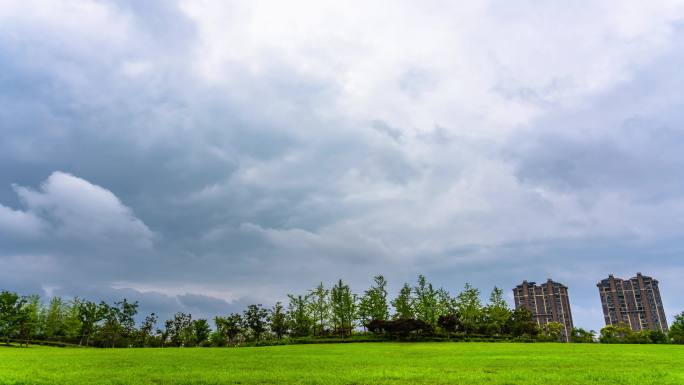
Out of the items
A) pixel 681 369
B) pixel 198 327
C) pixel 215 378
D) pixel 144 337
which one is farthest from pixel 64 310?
pixel 681 369

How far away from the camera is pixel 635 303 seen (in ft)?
485

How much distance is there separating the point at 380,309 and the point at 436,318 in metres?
9.43

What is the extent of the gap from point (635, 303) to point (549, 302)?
1068 inches

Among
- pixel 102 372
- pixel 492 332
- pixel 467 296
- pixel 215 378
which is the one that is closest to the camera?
pixel 215 378

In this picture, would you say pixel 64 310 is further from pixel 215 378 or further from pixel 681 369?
pixel 681 369

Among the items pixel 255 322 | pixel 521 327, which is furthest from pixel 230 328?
pixel 521 327

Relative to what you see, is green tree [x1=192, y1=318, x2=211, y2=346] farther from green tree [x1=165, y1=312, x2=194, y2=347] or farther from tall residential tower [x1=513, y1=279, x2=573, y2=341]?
tall residential tower [x1=513, y1=279, x2=573, y2=341]

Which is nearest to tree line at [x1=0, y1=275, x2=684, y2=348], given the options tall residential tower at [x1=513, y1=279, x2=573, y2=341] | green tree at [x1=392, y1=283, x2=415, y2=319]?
green tree at [x1=392, y1=283, x2=415, y2=319]

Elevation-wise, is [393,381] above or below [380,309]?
below

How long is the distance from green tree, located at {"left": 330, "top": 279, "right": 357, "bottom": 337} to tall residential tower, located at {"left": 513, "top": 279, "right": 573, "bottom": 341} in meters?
110

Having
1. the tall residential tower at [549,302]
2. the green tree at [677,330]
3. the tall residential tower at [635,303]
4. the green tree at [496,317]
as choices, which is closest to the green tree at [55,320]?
the green tree at [496,317]

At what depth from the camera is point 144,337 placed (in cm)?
7625

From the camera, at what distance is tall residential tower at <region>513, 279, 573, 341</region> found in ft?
507

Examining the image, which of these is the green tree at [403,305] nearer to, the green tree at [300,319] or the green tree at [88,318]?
the green tree at [300,319]
